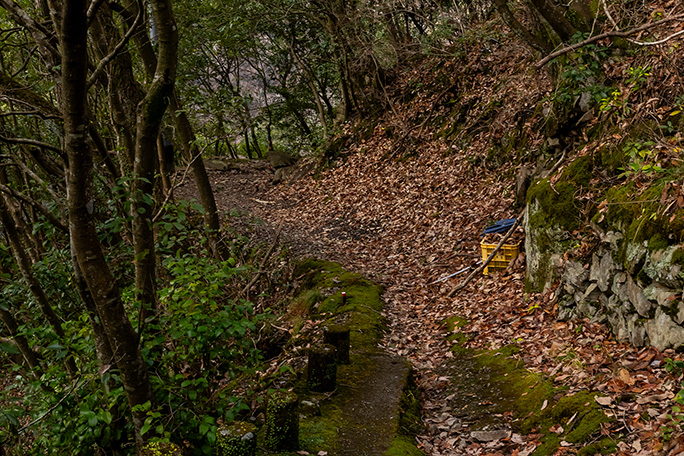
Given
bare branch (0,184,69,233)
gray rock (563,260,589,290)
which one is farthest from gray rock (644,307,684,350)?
bare branch (0,184,69,233)

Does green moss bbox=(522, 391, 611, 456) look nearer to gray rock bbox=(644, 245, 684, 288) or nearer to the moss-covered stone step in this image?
the moss-covered stone step

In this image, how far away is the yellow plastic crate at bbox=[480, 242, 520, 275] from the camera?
759 centimetres

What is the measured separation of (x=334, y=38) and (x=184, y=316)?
14.7m

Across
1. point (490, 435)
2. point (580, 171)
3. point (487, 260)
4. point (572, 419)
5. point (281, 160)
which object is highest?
point (281, 160)

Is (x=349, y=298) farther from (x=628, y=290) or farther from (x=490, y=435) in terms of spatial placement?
(x=628, y=290)

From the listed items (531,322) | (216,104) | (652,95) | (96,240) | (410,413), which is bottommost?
(410,413)

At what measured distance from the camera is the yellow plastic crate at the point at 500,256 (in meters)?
7.59

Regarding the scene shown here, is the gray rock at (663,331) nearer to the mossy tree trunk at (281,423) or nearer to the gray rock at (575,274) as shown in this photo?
the gray rock at (575,274)

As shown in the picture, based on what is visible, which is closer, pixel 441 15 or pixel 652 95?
pixel 652 95

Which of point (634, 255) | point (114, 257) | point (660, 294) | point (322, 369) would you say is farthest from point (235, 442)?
point (634, 255)

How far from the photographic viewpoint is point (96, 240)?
2936 mm

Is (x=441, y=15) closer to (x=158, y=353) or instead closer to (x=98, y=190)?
(x=98, y=190)

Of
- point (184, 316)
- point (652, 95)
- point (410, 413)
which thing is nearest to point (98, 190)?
point (184, 316)

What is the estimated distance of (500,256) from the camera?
303 inches
